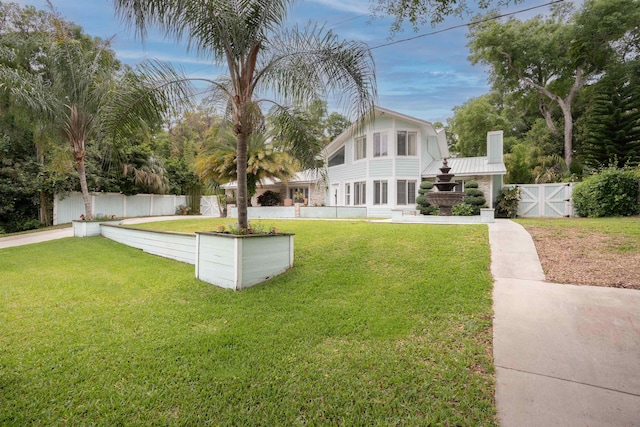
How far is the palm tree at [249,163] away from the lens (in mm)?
15992

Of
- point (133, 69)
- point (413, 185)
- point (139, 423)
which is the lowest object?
point (139, 423)

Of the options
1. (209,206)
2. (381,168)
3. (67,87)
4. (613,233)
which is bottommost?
(613,233)

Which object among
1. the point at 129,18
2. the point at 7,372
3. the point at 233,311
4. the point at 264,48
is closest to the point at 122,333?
the point at 7,372

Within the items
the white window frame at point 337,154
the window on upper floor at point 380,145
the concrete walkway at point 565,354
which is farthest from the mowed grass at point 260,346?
the white window frame at point 337,154

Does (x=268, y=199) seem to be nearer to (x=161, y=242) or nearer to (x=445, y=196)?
(x=445, y=196)

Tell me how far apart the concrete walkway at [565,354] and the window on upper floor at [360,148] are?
13551mm

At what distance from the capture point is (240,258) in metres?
5.34

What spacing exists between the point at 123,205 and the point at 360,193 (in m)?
15.4

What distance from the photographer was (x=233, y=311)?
450cm

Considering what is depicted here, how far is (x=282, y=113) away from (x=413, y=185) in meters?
12.1

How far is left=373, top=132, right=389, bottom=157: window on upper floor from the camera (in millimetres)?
17184

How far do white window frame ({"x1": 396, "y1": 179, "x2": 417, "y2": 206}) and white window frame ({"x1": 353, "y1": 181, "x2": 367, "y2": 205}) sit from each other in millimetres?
1874

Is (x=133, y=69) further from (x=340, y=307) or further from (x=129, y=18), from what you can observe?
(x=340, y=307)

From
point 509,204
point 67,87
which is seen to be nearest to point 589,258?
point 509,204
